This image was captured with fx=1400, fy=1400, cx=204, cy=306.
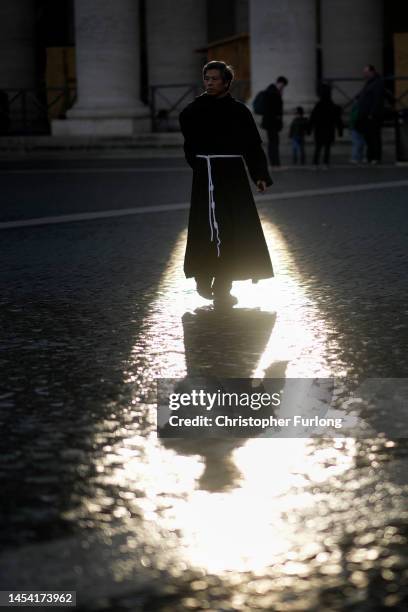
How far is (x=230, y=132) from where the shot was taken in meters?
8.66

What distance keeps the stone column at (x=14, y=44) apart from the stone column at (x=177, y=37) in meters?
3.72

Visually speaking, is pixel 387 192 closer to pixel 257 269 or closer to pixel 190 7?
pixel 257 269

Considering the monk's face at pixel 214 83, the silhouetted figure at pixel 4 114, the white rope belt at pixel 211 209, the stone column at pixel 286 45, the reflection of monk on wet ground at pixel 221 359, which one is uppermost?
the stone column at pixel 286 45

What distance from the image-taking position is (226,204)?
8789 millimetres

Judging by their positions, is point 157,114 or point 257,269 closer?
point 257,269

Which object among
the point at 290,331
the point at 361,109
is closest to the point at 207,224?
the point at 290,331

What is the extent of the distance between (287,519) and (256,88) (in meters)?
28.9

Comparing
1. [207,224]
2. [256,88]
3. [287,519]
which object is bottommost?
[287,519]

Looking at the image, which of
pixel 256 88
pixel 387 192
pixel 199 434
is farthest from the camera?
pixel 256 88

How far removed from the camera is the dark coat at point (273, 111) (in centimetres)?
2497

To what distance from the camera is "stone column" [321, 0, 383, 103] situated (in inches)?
1393

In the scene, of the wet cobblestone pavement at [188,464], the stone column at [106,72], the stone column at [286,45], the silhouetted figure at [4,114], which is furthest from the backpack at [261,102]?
the wet cobblestone pavement at [188,464]

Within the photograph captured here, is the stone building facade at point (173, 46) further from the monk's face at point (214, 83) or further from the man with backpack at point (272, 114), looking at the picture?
the monk's face at point (214, 83)

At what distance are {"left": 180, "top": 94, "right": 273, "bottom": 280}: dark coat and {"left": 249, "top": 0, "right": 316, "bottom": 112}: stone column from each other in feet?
76.7
